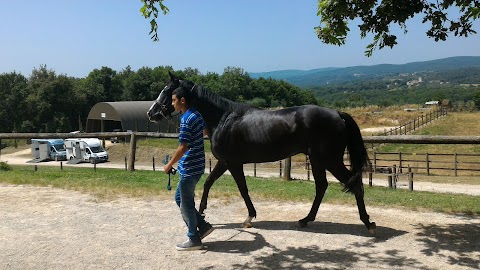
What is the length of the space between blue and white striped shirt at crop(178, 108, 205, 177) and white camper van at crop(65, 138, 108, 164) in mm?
26480

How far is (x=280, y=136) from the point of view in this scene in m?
5.32

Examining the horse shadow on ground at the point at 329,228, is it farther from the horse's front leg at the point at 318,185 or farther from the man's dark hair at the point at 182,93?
the man's dark hair at the point at 182,93

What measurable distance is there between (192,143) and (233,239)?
138 centimetres

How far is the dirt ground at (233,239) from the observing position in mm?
4418

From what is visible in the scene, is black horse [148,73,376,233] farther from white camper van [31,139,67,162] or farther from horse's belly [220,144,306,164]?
white camper van [31,139,67,162]

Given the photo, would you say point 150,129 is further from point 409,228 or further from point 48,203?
point 409,228

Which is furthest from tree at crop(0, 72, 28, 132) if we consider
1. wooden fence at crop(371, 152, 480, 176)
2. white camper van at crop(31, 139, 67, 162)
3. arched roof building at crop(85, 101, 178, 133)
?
wooden fence at crop(371, 152, 480, 176)

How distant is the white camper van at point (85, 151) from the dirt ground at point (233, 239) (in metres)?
23.9

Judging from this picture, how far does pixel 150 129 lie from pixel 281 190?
1441 inches

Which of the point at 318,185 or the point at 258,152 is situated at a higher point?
the point at 258,152

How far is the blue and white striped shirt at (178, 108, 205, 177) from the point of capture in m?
4.48

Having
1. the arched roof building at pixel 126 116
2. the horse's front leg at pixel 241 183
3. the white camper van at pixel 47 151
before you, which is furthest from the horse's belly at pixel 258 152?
the arched roof building at pixel 126 116

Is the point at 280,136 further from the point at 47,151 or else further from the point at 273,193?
the point at 47,151

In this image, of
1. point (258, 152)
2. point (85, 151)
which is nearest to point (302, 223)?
point (258, 152)
